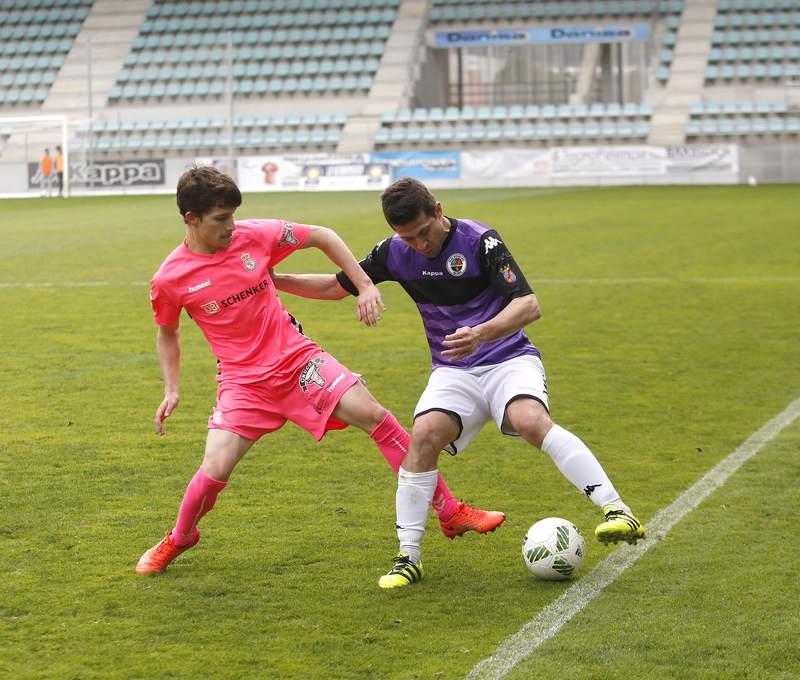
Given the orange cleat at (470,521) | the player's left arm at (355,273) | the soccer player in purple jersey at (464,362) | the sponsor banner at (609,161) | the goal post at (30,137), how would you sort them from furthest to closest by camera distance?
the goal post at (30,137) < the sponsor banner at (609,161) < the orange cleat at (470,521) < the player's left arm at (355,273) < the soccer player in purple jersey at (464,362)

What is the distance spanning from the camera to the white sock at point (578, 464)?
4.64 meters

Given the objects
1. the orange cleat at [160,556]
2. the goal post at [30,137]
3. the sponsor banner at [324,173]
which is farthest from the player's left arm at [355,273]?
the goal post at [30,137]

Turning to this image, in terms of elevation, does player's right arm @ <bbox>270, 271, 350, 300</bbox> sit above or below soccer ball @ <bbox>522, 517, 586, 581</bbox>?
above

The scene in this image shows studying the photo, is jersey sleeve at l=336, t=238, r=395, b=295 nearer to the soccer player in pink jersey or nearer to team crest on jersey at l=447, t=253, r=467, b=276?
the soccer player in pink jersey

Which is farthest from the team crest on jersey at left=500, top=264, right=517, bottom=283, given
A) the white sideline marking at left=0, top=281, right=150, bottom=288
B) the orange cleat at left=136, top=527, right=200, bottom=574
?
the white sideline marking at left=0, top=281, right=150, bottom=288

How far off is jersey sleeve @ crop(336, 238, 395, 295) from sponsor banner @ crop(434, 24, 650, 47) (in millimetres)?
39569

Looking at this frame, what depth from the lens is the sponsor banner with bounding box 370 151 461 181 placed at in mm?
37406

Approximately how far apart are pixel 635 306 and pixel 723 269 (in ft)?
10.6

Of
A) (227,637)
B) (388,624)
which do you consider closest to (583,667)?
(388,624)

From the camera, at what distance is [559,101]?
45.7 m

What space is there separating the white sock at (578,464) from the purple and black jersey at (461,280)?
40 centimetres

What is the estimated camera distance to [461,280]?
4.82 meters

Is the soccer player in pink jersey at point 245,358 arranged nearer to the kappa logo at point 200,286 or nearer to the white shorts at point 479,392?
Result: the kappa logo at point 200,286

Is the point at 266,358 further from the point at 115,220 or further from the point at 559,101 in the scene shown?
A: the point at 559,101
